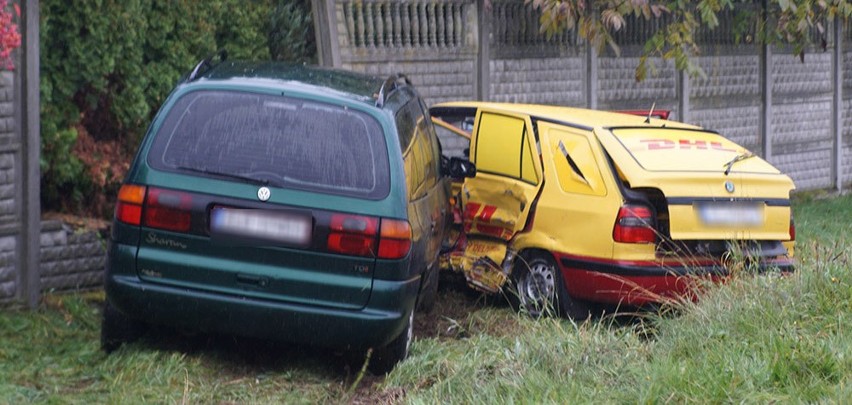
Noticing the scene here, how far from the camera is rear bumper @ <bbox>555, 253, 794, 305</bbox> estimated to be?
8.22m

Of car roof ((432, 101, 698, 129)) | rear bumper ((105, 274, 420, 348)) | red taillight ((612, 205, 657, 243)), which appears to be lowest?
rear bumper ((105, 274, 420, 348))

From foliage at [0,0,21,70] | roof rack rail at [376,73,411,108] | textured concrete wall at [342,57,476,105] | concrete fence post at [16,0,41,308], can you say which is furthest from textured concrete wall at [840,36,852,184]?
foliage at [0,0,21,70]

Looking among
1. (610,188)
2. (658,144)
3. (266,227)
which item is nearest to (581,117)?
(658,144)

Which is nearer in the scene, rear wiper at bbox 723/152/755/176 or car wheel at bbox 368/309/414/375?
car wheel at bbox 368/309/414/375

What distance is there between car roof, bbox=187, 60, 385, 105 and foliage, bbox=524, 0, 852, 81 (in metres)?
4.09

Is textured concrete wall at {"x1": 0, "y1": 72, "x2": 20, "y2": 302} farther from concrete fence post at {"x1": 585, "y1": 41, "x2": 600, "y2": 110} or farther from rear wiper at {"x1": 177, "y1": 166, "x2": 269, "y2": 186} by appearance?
concrete fence post at {"x1": 585, "y1": 41, "x2": 600, "y2": 110}

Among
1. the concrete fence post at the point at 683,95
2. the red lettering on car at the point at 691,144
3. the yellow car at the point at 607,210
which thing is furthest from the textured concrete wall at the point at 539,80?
the red lettering on car at the point at 691,144

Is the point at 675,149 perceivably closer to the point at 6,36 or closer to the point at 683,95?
the point at 6,36

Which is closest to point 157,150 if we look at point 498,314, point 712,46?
point 498,314

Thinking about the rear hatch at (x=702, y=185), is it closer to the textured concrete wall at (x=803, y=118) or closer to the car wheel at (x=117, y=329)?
the car wheel at (x=117, y=329)

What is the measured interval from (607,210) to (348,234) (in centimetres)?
241

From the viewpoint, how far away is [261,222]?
6.55 metres

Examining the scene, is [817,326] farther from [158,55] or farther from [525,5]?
[525,5]

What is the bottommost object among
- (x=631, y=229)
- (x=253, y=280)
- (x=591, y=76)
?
(x=253, y=280)
